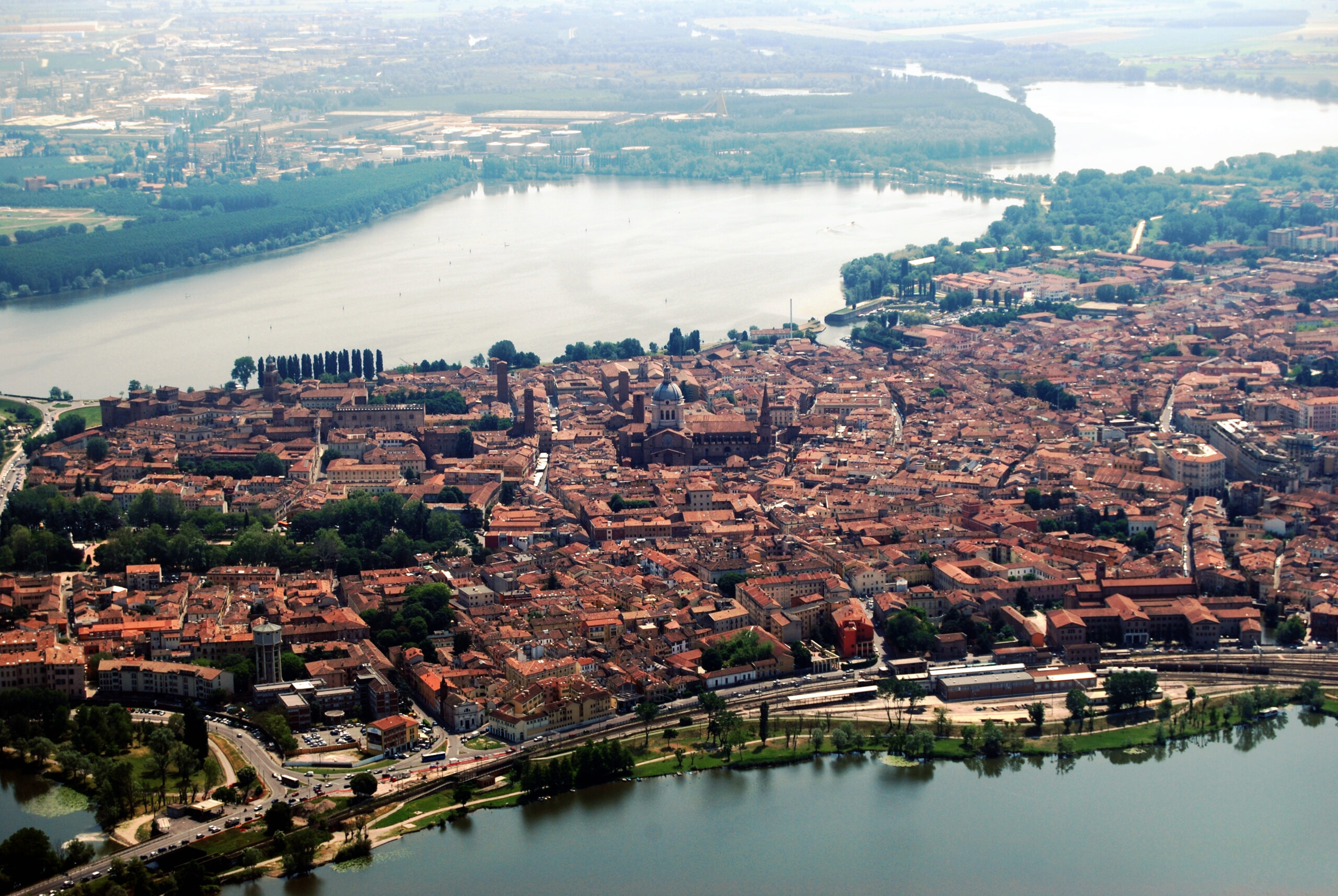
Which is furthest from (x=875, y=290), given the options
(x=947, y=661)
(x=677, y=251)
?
(x=947, y=661)

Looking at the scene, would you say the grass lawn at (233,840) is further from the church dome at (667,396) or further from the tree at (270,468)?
the church dome at (667,396)

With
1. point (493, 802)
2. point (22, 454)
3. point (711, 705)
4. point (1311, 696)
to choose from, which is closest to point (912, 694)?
point (711, 705)

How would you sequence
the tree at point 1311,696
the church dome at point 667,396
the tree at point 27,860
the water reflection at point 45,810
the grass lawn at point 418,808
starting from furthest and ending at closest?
the church dome at point 667,396 < the tree at point 1311,696 < the grass lawn at point 418,808 < the water reflection at point 45,810 < the tree at point 27,860

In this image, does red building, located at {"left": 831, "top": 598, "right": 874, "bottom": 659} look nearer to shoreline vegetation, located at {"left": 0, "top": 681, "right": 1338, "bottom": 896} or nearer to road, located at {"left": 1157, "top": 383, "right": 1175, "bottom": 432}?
shoreline vegetation, located at {"left": 0, "top": 681, "right": 1338, "bottom": 896}

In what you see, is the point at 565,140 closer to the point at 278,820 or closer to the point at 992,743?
the point at 992,743

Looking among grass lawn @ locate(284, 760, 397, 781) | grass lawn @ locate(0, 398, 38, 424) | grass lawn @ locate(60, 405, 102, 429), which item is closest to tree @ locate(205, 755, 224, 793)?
grass lawn @ locate(284, 760, 397, 781)

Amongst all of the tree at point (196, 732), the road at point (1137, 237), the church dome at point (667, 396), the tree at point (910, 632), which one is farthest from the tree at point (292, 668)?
the road at point (1137, 237)

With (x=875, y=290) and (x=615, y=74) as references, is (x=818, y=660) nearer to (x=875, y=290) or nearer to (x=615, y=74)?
(x=875, y=290)
